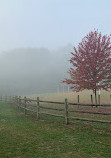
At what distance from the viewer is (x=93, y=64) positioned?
16.6 metres

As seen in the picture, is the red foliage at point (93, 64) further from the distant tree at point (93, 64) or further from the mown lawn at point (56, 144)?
the mown lawn at point (56, 144)

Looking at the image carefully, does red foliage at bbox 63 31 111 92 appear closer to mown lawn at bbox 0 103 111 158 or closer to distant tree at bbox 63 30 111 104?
distant tree at bbox 63 30 111 104

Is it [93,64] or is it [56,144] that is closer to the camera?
[56,144]

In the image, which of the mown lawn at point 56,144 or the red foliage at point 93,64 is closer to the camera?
the mown lawn at point 56,144

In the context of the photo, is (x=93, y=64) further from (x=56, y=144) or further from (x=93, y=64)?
(x=56, y=144)

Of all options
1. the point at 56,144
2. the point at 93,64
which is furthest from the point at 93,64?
the point at 56,144

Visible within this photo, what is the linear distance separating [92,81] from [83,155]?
11.9 meters

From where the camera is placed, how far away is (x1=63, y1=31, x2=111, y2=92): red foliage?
55.2 ft

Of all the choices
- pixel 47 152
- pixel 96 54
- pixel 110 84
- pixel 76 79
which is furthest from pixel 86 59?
pixel 47 152

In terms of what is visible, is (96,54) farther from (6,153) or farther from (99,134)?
(6,153)

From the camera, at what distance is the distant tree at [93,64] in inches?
662

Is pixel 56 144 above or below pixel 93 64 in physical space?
below

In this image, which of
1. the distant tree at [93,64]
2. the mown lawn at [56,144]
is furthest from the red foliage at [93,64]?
the mown lawn at [56,144]

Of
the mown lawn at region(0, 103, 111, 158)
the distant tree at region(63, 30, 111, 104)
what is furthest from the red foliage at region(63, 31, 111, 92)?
the mown lawn at region(0, 103, 111, 158)
